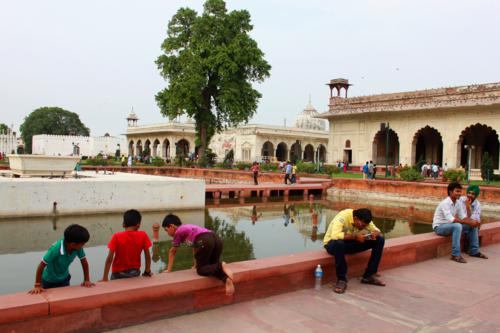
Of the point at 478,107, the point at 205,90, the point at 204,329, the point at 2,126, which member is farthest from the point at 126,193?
the point at 2,126

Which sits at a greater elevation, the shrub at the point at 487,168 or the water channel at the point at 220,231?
the shrub at the point at 487,168

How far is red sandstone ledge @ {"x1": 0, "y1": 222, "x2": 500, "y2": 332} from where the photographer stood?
300 cm

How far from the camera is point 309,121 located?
55.1m

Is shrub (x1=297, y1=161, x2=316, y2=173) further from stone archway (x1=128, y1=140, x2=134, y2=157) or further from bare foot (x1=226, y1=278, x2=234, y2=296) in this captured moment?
stone archway (x1=128, y1=140, x2=134, y2=157)

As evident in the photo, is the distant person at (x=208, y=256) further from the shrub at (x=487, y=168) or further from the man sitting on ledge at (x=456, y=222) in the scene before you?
the shrub at (x=487, y=168)

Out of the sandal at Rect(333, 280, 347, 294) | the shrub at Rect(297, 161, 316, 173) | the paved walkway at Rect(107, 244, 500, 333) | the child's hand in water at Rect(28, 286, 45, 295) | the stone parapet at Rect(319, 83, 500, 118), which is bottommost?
the paved walkway at Rect(107, 244, 500, 333)

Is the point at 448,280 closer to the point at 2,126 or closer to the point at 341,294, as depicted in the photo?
the point at 341,294

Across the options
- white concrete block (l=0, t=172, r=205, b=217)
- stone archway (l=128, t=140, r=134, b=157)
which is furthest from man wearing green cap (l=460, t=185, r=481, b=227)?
stone archway (l=128, t=140, r=134, b=157)

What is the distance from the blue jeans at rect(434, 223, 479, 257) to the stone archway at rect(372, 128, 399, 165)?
2519 centimetres

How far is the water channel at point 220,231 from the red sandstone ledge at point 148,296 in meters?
2.72

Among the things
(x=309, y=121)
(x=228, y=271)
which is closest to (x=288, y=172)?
(x=228, y=271)

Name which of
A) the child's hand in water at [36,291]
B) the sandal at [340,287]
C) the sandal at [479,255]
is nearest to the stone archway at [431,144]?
the sandal at [479,255]

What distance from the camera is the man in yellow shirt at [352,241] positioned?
4.30 meters

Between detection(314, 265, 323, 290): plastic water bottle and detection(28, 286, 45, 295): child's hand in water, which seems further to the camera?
detection(314, 265, 323, 290): plastic water bottle
